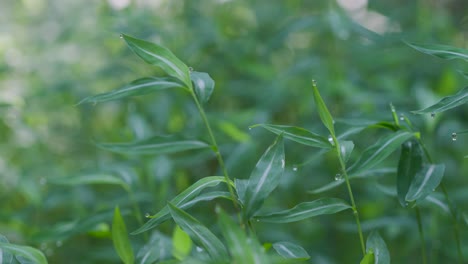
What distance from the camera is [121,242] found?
0.63m

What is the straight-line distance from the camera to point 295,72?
1.31 metres

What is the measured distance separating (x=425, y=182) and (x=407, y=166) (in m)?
0.03

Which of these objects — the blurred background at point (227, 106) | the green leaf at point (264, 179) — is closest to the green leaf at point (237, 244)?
the green leaf at point (264, 179)

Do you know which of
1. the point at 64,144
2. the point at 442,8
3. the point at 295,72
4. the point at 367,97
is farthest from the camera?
the point at 442,8

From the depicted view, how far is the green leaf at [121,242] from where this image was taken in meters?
0.63

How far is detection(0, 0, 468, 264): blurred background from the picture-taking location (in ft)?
3.72

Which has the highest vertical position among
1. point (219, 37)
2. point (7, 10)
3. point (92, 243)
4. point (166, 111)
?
point (219, 37)

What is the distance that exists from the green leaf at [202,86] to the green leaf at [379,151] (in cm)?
18

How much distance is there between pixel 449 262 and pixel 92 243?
82cm

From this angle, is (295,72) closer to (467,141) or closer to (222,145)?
(222,145)

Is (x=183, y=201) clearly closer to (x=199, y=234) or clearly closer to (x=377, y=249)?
(x=199, y=234)

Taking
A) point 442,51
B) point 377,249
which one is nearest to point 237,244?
point 377,249

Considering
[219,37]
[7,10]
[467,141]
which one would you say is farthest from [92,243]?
[7,10]

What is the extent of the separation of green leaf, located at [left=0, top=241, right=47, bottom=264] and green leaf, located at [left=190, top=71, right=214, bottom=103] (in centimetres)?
23
